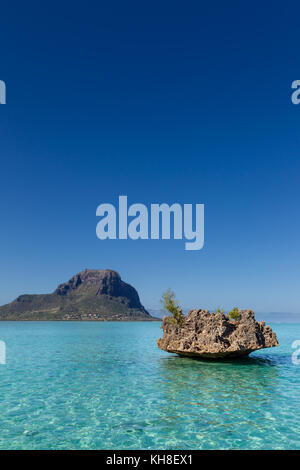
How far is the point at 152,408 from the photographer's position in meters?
15.8

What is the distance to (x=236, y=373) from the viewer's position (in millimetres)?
25375

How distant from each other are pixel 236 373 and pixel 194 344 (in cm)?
648

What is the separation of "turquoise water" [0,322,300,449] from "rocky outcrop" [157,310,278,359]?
2.32 m

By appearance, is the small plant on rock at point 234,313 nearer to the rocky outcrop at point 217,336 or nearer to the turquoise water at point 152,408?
the rocky outcrop at point 217,336

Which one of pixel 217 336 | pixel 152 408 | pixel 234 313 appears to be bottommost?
pixel 152 408

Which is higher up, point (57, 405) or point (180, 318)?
point (180, 318)

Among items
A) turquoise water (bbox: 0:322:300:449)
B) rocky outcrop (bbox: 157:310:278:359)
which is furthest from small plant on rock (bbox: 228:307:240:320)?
turquoise water (bbox: 0:322:300:449)

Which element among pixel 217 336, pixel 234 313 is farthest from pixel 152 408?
pixel 234 313

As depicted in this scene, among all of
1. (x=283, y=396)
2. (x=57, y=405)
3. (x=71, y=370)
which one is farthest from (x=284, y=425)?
(x=71, y=370)

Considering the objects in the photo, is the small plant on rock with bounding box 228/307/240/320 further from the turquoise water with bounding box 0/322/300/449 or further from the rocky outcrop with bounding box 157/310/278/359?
the turquoise water with bounding box 0/322/300/449

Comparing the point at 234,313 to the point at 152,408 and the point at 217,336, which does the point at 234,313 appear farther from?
the point at 152,408

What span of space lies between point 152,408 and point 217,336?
16.0 m

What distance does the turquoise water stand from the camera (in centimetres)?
1186
